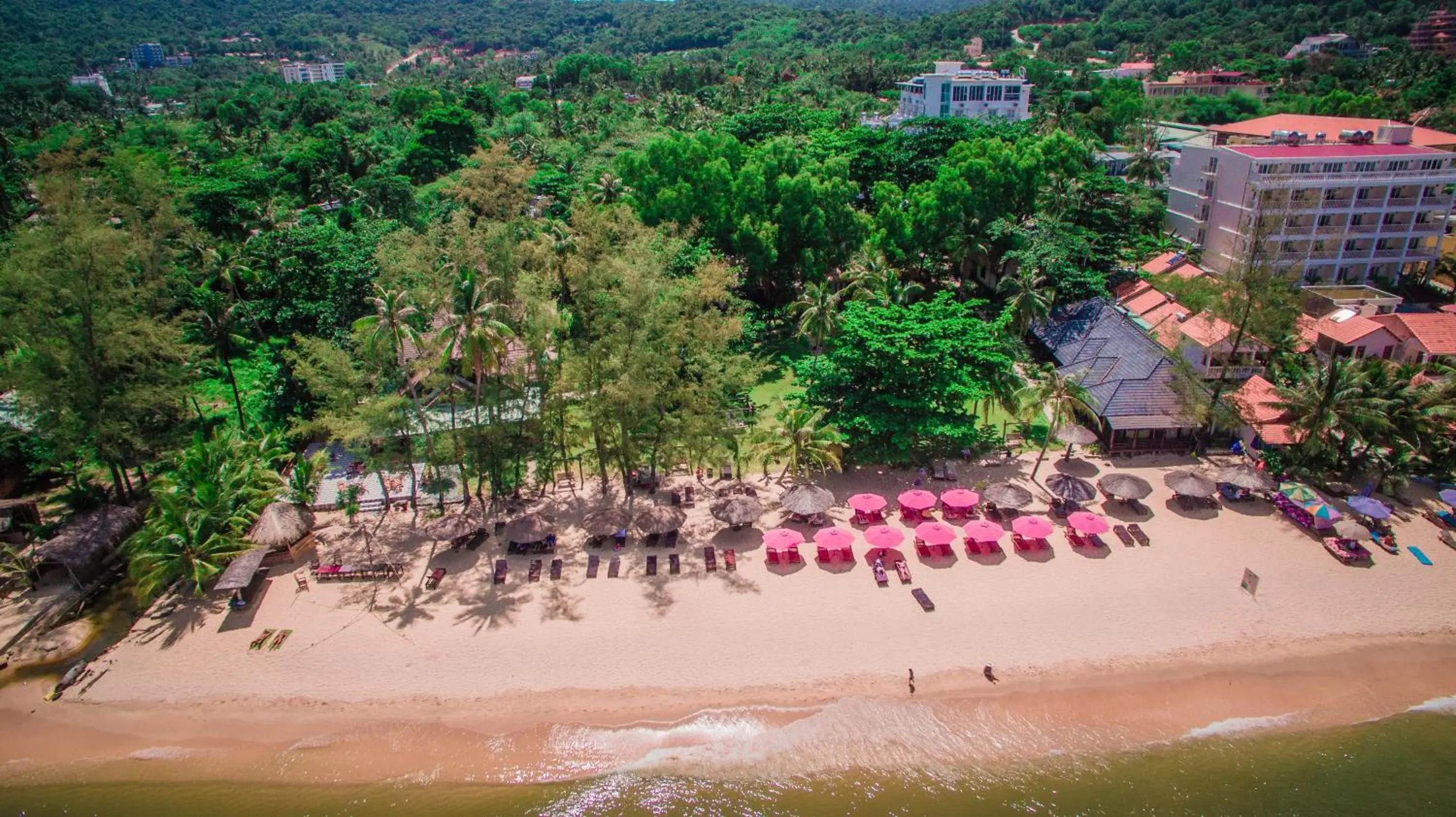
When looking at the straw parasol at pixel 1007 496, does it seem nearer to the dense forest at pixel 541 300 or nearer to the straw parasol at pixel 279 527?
the dense forest at pixel 541 300

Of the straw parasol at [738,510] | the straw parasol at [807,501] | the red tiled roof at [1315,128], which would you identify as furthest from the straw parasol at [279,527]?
the red tiled roof at [1315,128]

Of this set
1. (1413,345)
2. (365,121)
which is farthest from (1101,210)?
(365,121)

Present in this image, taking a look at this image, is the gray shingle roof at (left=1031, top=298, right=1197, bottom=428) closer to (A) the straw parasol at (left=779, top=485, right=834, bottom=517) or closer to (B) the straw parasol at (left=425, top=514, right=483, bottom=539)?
(A) the straw parasol at (left=779, top=485, right=834, bottom=517)

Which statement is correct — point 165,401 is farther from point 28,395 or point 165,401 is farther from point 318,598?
point 318,598

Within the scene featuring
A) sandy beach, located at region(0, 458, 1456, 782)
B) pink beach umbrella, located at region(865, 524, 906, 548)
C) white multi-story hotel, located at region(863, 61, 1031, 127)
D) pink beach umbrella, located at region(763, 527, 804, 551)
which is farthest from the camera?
white multi-story hotel, located at region(863, 61, 1031, 127)

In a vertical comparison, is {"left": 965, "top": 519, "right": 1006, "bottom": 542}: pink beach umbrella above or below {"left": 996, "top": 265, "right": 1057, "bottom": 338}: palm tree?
below

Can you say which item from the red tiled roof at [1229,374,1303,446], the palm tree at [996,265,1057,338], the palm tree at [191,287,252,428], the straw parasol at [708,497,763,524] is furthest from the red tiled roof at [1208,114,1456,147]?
the palm tree at [191,287,252,428]

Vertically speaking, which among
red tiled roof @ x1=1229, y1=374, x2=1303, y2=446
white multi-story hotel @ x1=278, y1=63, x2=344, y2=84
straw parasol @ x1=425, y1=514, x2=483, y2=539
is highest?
white multi-story hotel @ x1=278, y1=63, x2=344, y2=84
